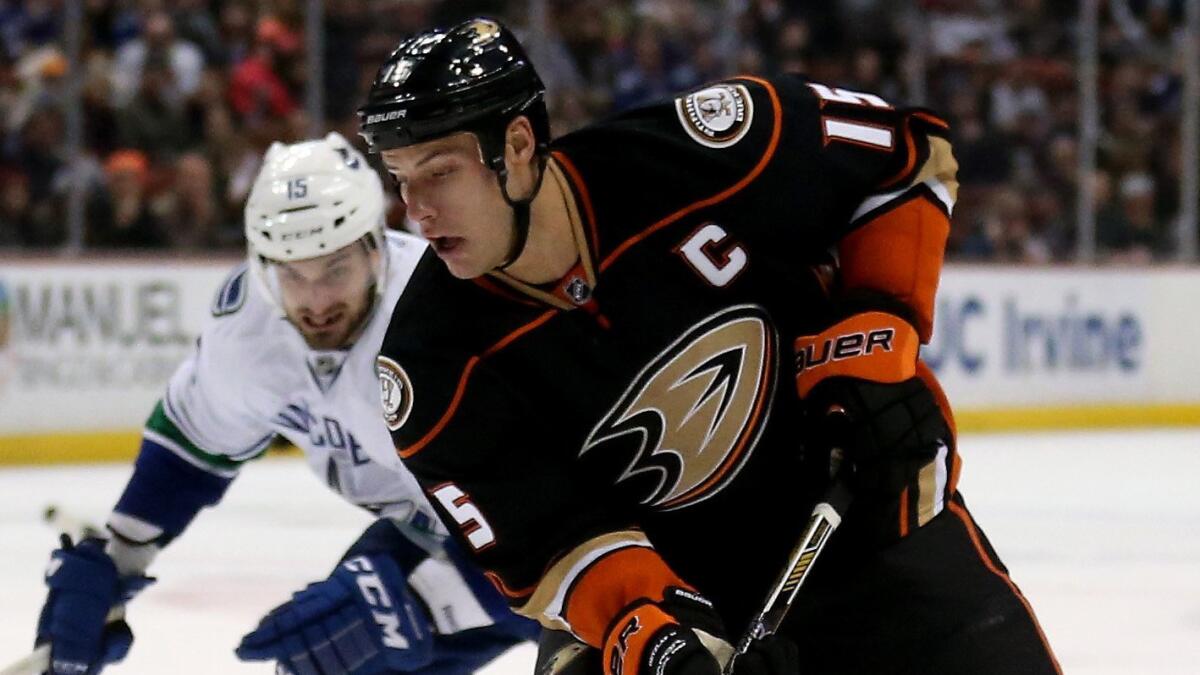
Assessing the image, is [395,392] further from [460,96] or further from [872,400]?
[872,400]

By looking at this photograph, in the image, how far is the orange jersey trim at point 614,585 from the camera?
6.49 ft

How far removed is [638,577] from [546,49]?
5.97 meters

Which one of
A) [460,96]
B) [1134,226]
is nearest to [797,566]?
[460,96]

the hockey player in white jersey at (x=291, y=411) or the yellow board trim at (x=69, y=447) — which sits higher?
the hockey player in white jersey at (x=291, y=411)

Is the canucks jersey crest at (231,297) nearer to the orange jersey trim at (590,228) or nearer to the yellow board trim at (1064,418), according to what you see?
the orange jersey trim at (590,228)

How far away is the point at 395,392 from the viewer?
6.64ft

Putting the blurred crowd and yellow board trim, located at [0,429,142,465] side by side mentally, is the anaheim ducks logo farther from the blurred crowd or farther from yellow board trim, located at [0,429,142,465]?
the blurred crowd

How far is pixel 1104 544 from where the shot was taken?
16.3 ft

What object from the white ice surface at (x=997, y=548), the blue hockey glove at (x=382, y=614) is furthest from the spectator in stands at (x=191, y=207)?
the blue hockey glove at (x=382, y=614)

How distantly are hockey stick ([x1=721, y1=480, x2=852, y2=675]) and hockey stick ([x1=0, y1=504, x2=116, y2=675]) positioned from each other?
1.21 meters

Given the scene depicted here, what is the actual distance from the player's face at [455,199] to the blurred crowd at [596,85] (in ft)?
17.2

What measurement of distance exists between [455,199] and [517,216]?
3.0 inches

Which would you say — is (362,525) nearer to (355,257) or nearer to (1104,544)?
(1104,544)

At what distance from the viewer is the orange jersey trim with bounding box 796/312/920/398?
6.79 ft
